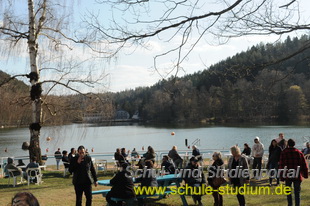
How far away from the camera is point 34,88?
13.5m

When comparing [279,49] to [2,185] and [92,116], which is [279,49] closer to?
[2,185]

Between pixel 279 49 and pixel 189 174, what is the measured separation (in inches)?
127

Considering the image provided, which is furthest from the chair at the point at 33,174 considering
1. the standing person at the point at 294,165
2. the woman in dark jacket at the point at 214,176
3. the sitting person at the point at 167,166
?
the standing person at the point at 294,165

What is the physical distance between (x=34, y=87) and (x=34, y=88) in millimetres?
39

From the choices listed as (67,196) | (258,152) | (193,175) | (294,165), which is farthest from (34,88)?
(294,165)

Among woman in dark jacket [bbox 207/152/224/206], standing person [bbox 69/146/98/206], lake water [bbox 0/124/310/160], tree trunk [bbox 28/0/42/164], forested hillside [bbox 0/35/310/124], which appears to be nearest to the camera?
forested hillside [bbox 0/35/310/124]

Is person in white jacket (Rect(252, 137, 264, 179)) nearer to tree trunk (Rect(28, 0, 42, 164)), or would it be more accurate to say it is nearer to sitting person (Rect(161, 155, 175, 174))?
sitting person (Rect(161, 155, 175, 174))

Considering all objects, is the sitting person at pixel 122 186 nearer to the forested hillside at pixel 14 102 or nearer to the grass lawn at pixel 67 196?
the grass lawn at pixel 67 196

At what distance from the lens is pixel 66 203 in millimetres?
8203

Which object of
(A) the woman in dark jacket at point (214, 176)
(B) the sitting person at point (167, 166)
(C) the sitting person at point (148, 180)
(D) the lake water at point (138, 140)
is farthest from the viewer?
(D) the lake water at point (138, 140)

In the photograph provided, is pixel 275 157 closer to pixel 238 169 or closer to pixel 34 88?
pixel 238 169

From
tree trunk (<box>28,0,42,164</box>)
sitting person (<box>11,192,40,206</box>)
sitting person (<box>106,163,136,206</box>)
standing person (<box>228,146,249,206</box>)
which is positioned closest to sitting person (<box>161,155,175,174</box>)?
standing person (<box>228,146,249,206</box>)

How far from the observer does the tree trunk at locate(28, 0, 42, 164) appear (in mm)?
13383

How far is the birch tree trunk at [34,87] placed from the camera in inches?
527
